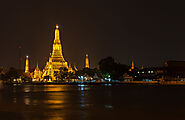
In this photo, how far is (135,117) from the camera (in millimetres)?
20969

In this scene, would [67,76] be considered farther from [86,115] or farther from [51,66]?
[86,115]

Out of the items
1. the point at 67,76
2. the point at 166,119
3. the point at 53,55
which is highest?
the point at 53,55

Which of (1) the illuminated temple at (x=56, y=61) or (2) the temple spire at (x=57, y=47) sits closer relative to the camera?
(1) the illuminated temple at (x=56, y=61)

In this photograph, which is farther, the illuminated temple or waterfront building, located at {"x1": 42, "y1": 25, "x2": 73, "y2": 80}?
the illuminated temple

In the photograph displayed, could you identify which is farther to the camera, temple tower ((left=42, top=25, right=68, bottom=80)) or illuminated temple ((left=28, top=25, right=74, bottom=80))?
temple tower ((left=42, top=25, right=68, bottom=80))

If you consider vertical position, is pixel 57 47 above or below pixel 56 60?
above

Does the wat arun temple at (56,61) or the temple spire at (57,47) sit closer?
the wat arun temple at (56,61)

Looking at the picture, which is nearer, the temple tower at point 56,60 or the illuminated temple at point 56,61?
the illuminated temple at point 56,61

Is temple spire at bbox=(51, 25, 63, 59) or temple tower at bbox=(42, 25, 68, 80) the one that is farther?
temple spire at bbox=(51, 25, 63, 59)

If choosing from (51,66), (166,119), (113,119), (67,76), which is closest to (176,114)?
(166,119)

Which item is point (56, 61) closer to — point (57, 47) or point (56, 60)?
point (56, 60)

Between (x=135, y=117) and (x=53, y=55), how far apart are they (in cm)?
14591

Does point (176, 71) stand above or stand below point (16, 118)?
above

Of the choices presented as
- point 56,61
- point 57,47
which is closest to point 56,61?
point 56,61
